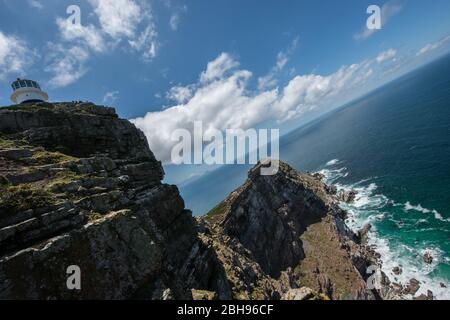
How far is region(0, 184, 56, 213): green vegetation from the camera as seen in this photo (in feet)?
54.7

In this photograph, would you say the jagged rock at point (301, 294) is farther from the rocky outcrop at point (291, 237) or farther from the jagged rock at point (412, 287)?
the jagged rock at point (412, 287)

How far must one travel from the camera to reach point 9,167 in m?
21.9

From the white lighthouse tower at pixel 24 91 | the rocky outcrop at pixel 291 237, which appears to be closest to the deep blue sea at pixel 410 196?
the rocky outcrop at pixel 291 237

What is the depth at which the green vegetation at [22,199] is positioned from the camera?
16688 mm

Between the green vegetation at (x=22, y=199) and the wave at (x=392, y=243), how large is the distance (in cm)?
7466

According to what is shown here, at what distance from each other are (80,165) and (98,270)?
12.2m

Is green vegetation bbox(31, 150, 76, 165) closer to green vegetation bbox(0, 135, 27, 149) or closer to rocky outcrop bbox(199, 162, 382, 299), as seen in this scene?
green vegetation bbox(0, 135, 27, 149)

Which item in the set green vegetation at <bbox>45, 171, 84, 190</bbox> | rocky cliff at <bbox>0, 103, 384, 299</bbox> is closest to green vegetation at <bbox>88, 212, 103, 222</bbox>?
rocky cliff at <bbox>0, 103, 384, 299</bbox>

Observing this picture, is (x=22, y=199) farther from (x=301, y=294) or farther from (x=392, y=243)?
(x=392, y=243)

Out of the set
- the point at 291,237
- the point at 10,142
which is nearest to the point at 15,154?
the point at 10,142

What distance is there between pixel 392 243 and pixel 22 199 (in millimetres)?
95043

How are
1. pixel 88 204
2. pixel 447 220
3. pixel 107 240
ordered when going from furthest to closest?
pixel 447 220, pixel 88 204, pixel 107 240
